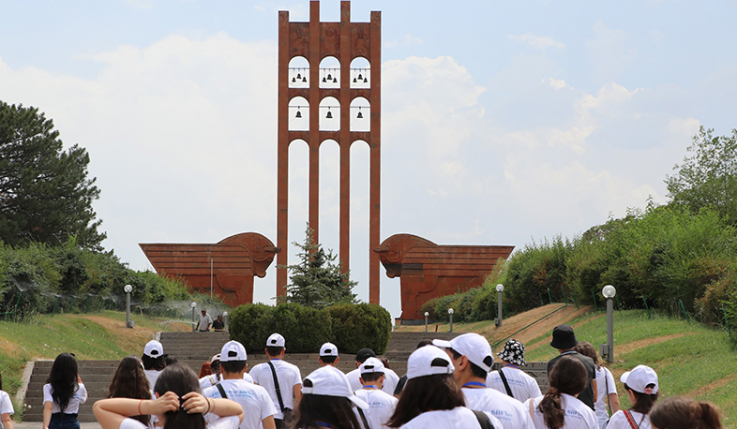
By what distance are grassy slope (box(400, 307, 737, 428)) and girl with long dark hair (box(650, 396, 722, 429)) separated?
308 inches

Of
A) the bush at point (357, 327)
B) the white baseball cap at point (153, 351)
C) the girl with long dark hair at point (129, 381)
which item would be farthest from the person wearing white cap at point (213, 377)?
the bush at point (357, 327)

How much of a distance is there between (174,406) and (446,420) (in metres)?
1.11

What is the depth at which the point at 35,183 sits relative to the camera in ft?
120

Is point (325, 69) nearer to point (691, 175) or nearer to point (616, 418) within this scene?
point (691, 175)

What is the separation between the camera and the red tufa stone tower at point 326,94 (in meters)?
40.2

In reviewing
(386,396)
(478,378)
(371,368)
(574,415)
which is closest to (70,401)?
(371,368)

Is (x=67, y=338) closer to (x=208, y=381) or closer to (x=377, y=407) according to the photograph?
(x=208, y=381)

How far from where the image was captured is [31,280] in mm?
23094

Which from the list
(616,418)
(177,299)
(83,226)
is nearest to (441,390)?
(616,418)

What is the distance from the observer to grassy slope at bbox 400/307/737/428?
12.6m

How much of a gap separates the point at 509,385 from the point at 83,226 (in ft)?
120

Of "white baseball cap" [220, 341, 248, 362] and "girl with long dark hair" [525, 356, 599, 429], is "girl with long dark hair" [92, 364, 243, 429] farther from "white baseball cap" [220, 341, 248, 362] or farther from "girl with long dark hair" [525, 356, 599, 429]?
"girl with long dark hair" [525, 356, 599, 429]

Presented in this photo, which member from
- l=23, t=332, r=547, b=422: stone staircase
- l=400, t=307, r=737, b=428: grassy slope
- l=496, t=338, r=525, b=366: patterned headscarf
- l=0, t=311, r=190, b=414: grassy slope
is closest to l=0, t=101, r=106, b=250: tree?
l=0, t=311, r=190, b=414: grassy slope

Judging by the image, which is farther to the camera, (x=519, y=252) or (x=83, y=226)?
(x=83, y=226)
